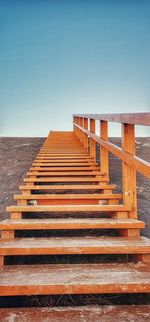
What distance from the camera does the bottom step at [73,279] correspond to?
219 cm

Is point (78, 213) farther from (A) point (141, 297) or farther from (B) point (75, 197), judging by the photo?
(A) point (141, 297)

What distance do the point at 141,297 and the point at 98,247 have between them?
466 mm

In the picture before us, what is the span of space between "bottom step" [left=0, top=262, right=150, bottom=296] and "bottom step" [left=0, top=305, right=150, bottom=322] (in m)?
0.10

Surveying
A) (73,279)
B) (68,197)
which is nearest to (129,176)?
(68,197)

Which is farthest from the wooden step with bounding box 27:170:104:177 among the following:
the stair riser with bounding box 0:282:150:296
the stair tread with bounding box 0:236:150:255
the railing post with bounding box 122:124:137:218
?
the stair riser with bounding box 0:282:150:296

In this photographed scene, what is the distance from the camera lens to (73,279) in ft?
7.49

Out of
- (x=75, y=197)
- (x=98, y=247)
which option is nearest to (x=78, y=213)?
(x=75, y=197)

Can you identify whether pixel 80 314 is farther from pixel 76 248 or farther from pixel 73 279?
pixel 76 248

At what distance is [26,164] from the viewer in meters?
6.77

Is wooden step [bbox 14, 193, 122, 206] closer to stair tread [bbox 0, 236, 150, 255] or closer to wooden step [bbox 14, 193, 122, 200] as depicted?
wooden step [bbox 14, 193, 122, 200]

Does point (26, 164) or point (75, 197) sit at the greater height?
point (26, 164)

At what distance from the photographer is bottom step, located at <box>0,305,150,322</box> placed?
6.59ft

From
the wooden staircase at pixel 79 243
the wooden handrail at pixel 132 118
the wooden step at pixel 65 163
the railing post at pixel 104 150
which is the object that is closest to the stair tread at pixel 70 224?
the wooden staircase at pixel 79 243

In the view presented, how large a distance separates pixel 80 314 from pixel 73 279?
9.9 inches
